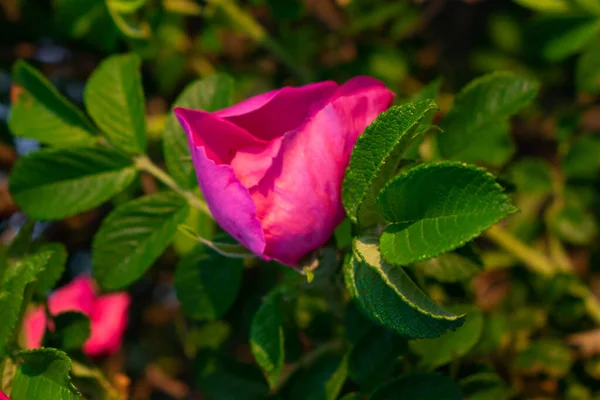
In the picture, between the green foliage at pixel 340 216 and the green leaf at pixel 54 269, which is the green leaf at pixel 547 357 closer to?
the green foliage at pixel 340 216

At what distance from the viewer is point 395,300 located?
20.6 inches

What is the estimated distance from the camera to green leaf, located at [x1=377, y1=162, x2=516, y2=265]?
0.46 metres

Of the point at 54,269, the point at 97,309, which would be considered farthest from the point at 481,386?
the point at 97,309

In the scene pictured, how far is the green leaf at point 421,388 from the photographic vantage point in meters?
0.69

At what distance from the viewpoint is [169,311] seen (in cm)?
159

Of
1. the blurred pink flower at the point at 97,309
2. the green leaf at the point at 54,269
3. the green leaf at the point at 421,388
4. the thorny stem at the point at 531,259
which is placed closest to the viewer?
the green leaf at the point at 421,388

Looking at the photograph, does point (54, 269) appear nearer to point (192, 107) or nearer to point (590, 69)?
point (192, 107)

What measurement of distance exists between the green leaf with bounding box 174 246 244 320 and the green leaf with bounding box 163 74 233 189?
98 millimetres

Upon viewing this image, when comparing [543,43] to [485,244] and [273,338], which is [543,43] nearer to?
[485,244]

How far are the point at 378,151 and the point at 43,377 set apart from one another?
1.27ft

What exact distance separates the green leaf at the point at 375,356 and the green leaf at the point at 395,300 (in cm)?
15

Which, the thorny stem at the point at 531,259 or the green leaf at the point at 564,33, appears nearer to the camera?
the green leaf at the point at 564,33

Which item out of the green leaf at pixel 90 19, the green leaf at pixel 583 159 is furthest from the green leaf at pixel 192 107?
the green leaf at pixel 583 159

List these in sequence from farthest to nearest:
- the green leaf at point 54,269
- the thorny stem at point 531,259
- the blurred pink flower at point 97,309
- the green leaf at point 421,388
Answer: the blurred pink flower at point 97,309 < the thorny stem at point 531,259 < the green leaf at point 54,269 < the green leaf at point 421,388
